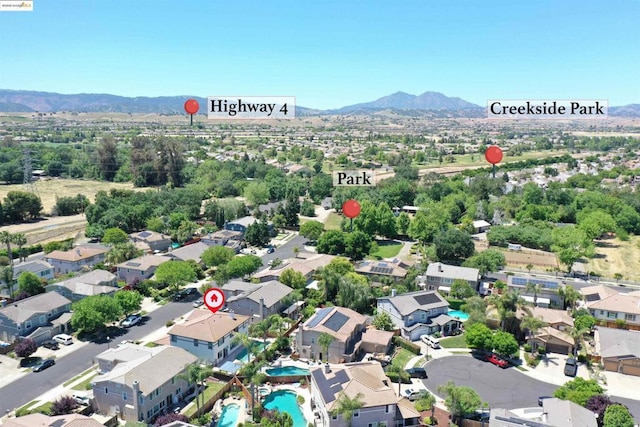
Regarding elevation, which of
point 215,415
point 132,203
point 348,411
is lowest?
point 215,415

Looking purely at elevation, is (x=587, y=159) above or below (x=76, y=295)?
above

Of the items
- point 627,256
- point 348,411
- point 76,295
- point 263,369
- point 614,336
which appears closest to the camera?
point 348,411

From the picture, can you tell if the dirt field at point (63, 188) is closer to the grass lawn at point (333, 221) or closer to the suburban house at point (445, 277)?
the grass lawn at point (333, 221)

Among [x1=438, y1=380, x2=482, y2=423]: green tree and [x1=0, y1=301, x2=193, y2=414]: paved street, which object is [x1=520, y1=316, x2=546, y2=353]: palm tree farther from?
[x1=0, y1=301, x2=193, y2=414]: paved street

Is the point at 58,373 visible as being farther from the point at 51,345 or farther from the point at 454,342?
the point at 454,342

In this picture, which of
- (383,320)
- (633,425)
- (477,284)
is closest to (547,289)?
(477,284)

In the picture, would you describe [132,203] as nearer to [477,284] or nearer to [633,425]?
[477,284]

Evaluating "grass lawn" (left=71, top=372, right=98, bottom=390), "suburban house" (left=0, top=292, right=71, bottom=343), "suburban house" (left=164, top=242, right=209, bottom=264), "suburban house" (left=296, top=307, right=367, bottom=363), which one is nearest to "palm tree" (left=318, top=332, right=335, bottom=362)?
"suburban house" (left=296, top=307, right=367, bottom=363)
